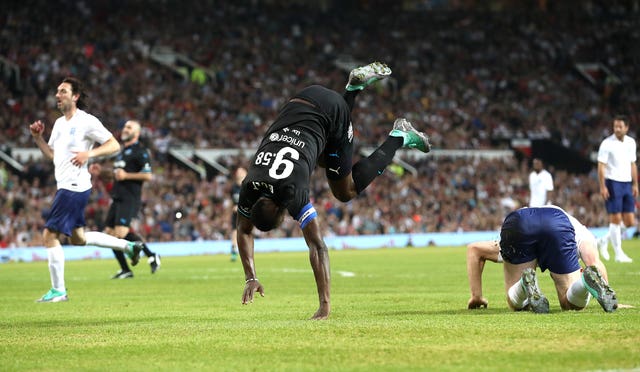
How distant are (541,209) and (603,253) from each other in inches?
461

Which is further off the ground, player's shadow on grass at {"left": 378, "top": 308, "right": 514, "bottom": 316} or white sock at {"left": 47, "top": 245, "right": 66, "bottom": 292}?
white sock at {"left": 47, "top": 245, "right": 66, "bottom": 292}

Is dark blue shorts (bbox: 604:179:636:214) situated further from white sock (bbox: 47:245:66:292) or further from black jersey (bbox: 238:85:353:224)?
black jersey (bbox: 238:85:353:224)

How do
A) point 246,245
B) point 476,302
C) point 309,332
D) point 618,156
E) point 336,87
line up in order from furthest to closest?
point 336,87, point 618,156, point 476,302, point 246,245, point 309,332

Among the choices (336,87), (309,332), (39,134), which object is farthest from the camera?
(336,87)

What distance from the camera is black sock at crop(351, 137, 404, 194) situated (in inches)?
426

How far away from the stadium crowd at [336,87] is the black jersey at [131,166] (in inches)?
561

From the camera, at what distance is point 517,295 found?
9.88 meters

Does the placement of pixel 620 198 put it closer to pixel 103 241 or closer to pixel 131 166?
pixel 131 166

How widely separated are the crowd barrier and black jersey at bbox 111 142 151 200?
12.4 meters

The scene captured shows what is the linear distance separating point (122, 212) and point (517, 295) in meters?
10.8

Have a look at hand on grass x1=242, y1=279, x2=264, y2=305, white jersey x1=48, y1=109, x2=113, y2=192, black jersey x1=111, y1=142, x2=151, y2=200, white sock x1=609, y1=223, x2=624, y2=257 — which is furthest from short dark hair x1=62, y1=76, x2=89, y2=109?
white sock x1=609, y1=223, x2=624, y2=257

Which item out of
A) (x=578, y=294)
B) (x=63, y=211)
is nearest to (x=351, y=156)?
(x=578, y=294)

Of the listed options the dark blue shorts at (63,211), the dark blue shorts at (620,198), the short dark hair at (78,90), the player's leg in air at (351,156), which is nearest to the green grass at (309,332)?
the dark blue shorts at (63,211)

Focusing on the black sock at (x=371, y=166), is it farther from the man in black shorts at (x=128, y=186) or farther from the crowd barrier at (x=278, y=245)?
the crowd barrier at (x=278, y=245)
